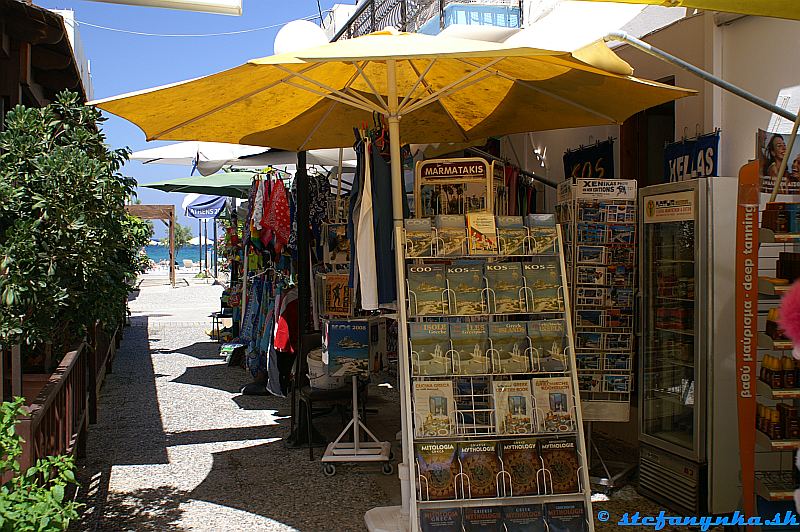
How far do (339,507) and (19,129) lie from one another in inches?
124

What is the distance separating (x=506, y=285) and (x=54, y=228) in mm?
2550

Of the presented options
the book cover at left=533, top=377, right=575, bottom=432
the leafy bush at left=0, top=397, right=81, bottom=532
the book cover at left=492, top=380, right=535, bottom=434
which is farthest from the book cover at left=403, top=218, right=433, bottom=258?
the leafy bush at left=0, top=397, right=81, bottom=532

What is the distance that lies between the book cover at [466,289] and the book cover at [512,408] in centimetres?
46

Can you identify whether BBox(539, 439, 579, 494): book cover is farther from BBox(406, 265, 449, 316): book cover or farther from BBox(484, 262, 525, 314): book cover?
BBox(406, 265, 449, 316): book cover

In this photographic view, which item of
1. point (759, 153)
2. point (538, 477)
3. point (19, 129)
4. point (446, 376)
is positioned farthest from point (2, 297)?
point (759, 153)

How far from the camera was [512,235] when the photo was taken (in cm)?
472

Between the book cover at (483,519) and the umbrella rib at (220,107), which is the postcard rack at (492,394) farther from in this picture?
the umbrella rib at (220,107)

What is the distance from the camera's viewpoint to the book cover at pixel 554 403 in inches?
178

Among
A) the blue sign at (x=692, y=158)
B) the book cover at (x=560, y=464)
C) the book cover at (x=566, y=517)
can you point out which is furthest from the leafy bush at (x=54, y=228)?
the blue sign at (x=692, y=158)

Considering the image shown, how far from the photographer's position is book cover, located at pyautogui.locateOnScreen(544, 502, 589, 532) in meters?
4.35

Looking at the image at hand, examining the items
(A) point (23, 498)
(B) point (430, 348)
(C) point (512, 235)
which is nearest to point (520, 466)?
(B) point (430, 348)

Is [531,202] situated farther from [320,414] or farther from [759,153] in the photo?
[759,153]

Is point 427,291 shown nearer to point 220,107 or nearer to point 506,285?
point 506,285

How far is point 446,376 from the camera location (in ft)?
14.9
